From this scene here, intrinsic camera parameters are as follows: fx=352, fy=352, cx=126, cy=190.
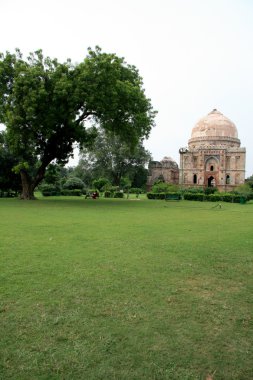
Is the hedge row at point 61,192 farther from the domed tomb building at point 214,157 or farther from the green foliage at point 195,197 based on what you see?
the domed tomb building at point 214,157

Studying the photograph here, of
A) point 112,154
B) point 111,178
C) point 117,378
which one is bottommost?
point 117,378

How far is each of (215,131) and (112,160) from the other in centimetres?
1625

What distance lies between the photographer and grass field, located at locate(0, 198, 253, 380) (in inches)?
111

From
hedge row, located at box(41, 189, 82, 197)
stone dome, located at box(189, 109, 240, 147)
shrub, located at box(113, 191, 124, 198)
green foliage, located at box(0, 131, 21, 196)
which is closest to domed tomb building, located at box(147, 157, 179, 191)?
stone dome, located at box(189, 109, 240, 147)

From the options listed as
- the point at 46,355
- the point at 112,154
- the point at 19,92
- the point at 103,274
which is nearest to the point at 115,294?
the point at 103,274

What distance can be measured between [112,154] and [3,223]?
38813 mm

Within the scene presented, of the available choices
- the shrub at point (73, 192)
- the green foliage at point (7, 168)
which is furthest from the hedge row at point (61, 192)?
the green foliage at point (7, 168)

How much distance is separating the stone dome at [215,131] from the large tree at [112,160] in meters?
8.50

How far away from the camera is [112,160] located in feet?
164

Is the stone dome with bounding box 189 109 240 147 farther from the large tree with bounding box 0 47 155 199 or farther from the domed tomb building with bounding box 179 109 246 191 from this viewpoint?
the large tree with bounding box 0 47 155 199

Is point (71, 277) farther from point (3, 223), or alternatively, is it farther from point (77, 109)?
point (77, 109)

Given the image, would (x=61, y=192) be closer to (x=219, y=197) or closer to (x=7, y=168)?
(x=7, y=168)

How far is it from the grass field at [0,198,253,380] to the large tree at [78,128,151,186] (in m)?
41.8

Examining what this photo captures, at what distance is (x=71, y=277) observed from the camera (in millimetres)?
5035
